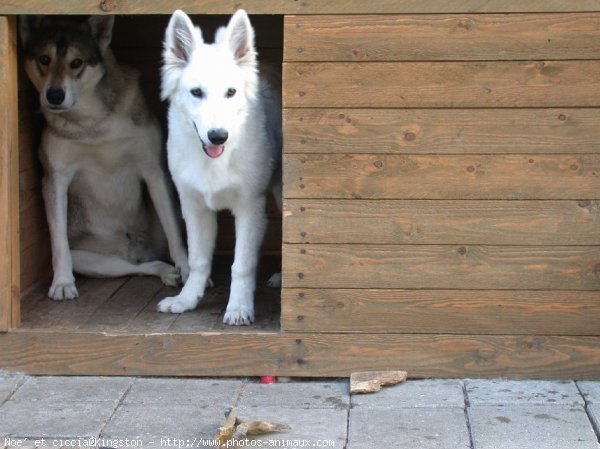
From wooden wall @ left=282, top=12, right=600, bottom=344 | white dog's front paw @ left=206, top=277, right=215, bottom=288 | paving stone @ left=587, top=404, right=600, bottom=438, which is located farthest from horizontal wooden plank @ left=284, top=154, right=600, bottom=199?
white dog's front paw @ left=206, top=277, right=215, bottom=288

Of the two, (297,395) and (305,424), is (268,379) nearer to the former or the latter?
(297,395)

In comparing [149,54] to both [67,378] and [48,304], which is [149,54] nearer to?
[48,304]

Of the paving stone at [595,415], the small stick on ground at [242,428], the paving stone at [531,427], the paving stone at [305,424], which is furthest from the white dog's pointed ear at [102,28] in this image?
the paving stone at [595,415]

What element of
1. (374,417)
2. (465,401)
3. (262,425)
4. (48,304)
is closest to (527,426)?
(465,401)

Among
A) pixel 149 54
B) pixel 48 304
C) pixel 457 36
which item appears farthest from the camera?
pixel 149 54

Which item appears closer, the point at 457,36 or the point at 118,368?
the point at 457,36

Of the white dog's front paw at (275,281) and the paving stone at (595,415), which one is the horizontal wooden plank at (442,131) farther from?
the white dog's front paw at (275,281)

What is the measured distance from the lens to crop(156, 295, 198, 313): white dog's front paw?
16.2 ft

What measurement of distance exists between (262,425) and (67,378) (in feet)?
3.92

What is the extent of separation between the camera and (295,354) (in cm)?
448

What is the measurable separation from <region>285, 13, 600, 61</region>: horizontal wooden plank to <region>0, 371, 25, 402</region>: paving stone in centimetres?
195

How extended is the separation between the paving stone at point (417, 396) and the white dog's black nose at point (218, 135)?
1293mm

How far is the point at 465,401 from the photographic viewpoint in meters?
4.19

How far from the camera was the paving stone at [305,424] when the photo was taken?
3777 mm
